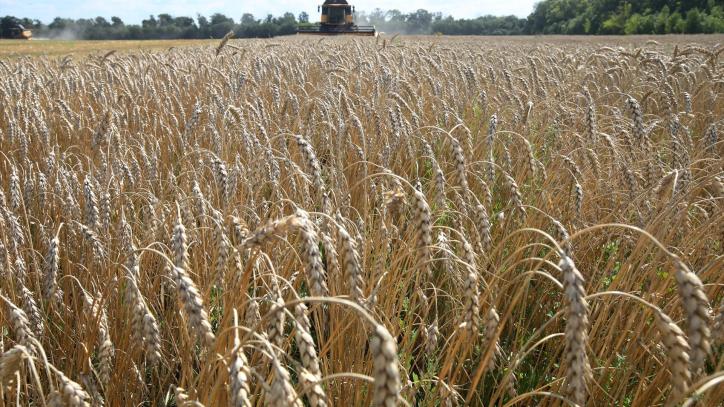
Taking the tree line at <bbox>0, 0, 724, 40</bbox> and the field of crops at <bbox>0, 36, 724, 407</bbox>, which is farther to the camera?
the tree line at <bbox>0, 0, 724, 40</bbox>

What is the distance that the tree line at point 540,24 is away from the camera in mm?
35562

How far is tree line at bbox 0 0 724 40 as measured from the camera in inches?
1400

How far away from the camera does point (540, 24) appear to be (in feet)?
164

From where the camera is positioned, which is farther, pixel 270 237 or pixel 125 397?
pixel 125 397

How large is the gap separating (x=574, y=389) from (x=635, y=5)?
4832cm

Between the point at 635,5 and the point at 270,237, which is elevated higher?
the point at 635,5

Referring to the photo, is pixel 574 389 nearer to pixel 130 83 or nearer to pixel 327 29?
pixel 130 83

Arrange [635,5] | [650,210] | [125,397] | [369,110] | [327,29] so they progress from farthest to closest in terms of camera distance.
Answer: [635,5]
[327,29]
[369,110]
[650,210]
[125,397]

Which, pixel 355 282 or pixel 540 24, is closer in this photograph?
pixel 355 282

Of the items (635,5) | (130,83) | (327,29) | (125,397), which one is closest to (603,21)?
(635,5)

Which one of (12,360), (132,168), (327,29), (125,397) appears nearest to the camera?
(12,360)

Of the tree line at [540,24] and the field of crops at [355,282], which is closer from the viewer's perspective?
the field of crops at [355,282]

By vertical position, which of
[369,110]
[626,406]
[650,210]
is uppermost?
[369,110]

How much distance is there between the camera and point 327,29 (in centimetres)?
3553
